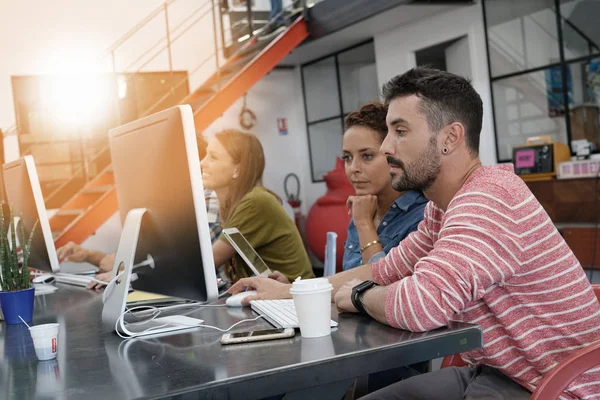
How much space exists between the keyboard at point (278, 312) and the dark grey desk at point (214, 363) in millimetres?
37

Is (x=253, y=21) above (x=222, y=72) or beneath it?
above

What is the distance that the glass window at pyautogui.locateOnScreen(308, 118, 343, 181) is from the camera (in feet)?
29.2

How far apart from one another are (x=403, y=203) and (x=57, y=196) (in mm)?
6185

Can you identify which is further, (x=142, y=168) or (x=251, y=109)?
(x=251, y=109)

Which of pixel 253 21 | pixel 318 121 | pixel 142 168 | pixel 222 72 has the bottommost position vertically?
pixel 142 168

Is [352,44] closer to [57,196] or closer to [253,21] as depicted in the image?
[253,21]

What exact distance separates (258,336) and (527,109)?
560 centimetres

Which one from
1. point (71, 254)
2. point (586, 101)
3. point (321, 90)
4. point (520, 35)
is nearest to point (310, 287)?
point (71, 254)

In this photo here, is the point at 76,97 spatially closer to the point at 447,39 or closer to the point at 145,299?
the point at 447,39

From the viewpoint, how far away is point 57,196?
7.55 meters

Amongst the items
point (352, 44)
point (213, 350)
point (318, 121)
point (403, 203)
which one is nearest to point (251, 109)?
point (318, 121)

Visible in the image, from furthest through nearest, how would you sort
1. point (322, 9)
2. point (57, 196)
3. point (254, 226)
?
point (57, 196)
point (322, 9)
point (254, 226)

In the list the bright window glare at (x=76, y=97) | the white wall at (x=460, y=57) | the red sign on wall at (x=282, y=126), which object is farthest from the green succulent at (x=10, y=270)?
the red sign on wall at (x=282, y=126)

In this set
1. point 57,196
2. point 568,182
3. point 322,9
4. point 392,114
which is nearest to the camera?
point 392,114
